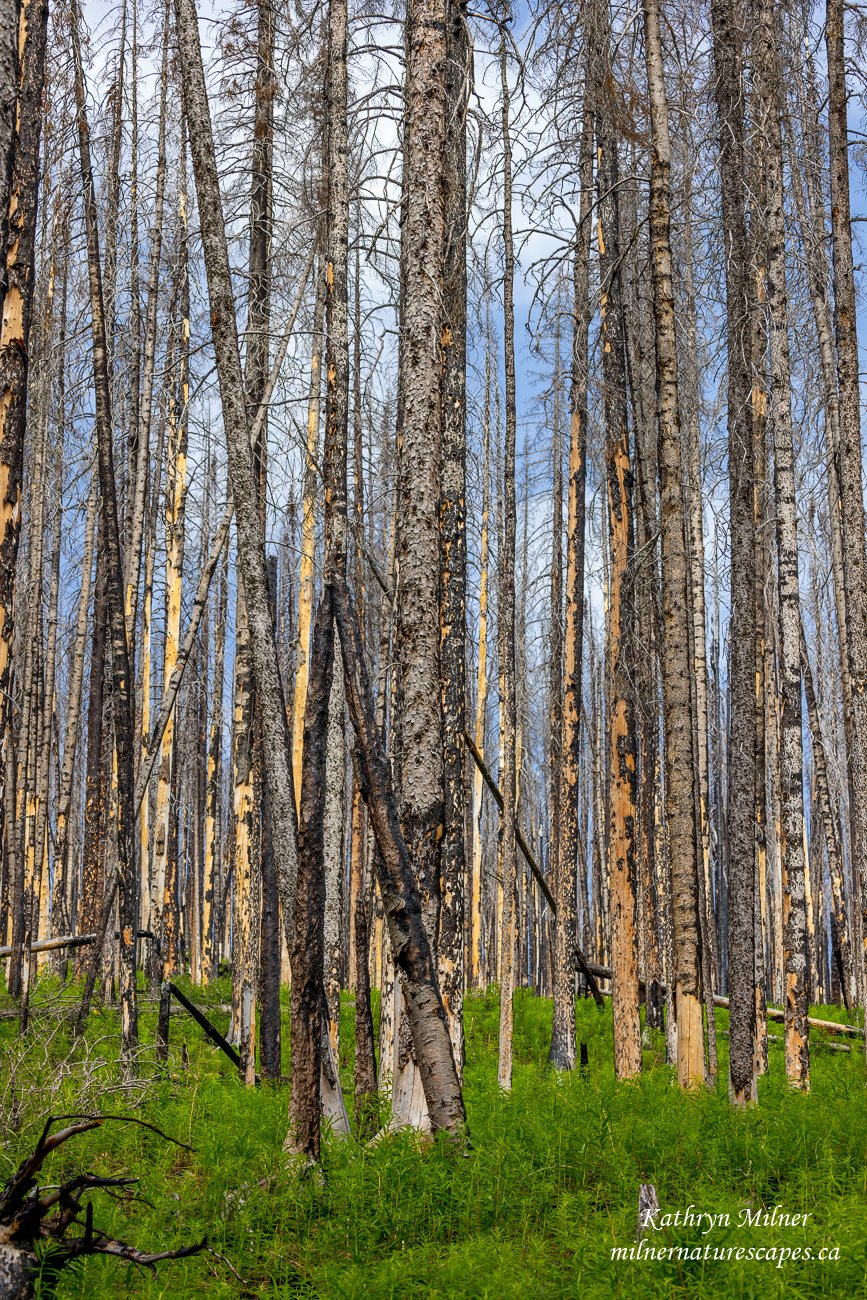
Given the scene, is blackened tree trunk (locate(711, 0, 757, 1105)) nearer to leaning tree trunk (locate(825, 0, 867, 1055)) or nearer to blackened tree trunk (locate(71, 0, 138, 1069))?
leaning tree trunk (locate(825, 0, 867, 1055))

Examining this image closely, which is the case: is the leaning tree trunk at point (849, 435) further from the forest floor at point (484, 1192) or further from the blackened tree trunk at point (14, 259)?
the blackened tree trunk at point (14, 259)

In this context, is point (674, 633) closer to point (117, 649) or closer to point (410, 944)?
point (410, 944)

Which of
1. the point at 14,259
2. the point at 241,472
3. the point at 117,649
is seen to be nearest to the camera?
the point at 14,259

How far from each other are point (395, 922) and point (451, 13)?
6.35 metres

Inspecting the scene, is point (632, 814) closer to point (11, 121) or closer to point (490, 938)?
point (11, 121)

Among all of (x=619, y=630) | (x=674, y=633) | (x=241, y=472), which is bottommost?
(x=674, y=633)

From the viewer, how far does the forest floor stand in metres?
3.65

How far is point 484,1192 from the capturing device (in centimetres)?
441

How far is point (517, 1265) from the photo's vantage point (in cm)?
378

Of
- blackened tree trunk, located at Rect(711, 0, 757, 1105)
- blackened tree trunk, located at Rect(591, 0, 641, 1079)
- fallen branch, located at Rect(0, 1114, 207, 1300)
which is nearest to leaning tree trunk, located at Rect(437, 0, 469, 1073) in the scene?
blackened tree trunk, located at Rect(591, 0, 641, 1079)

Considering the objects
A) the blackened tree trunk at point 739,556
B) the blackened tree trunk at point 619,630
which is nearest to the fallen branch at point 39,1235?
the blackened tree trunk at point 739,556

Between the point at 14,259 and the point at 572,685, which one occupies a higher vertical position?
the point at 14,259

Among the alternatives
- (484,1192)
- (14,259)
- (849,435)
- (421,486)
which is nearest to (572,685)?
(849,435)

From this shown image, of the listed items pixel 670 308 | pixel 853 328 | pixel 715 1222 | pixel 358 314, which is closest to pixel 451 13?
pixel 670 308
